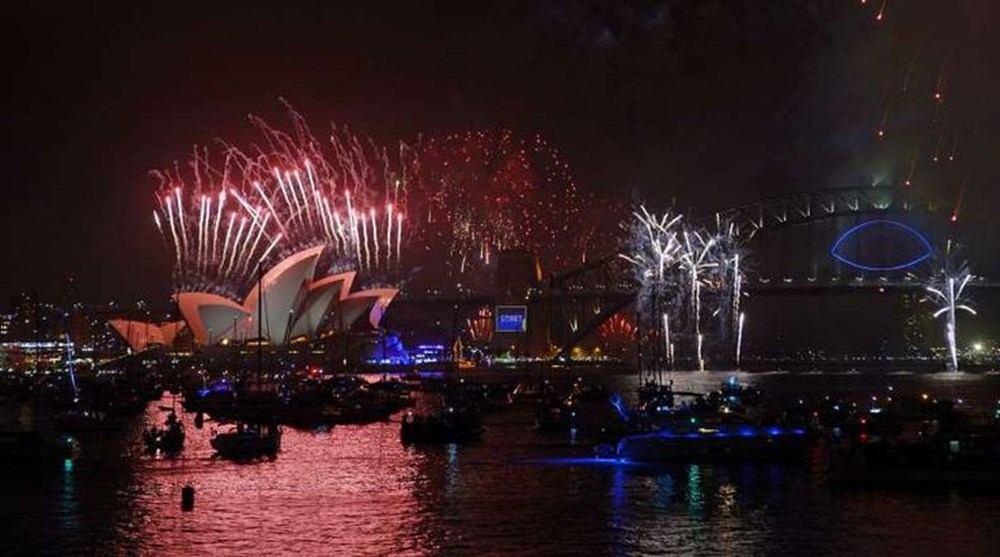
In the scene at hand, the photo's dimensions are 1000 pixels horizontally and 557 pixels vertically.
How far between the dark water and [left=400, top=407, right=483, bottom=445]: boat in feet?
11.2

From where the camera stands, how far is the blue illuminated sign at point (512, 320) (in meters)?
128

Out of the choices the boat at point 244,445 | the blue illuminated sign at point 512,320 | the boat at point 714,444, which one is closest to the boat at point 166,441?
the boat at point 244,445

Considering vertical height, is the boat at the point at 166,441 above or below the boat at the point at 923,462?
above

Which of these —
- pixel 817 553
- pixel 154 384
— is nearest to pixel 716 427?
pixel 817 553

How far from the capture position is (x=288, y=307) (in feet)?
364

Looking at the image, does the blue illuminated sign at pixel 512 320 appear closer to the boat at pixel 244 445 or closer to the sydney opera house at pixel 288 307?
the sydney opera house at pixel 288 307

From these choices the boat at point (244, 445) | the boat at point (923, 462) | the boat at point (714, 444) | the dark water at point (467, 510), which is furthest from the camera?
the boat at point (244, 445)

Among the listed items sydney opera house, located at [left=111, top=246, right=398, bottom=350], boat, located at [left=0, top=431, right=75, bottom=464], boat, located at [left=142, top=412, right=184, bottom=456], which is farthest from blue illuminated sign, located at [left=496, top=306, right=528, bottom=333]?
boat, located at [left=0, top=431, right=75, bottom=464]

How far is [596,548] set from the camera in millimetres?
24469

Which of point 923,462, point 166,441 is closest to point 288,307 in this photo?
point 166,441

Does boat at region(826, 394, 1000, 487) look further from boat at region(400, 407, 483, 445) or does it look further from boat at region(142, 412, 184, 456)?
boat at region(142, 412, 184, 456)

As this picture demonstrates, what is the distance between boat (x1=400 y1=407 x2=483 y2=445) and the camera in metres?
44.0

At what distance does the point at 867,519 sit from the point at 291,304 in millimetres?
86841

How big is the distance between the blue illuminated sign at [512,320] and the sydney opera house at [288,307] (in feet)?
38.7
